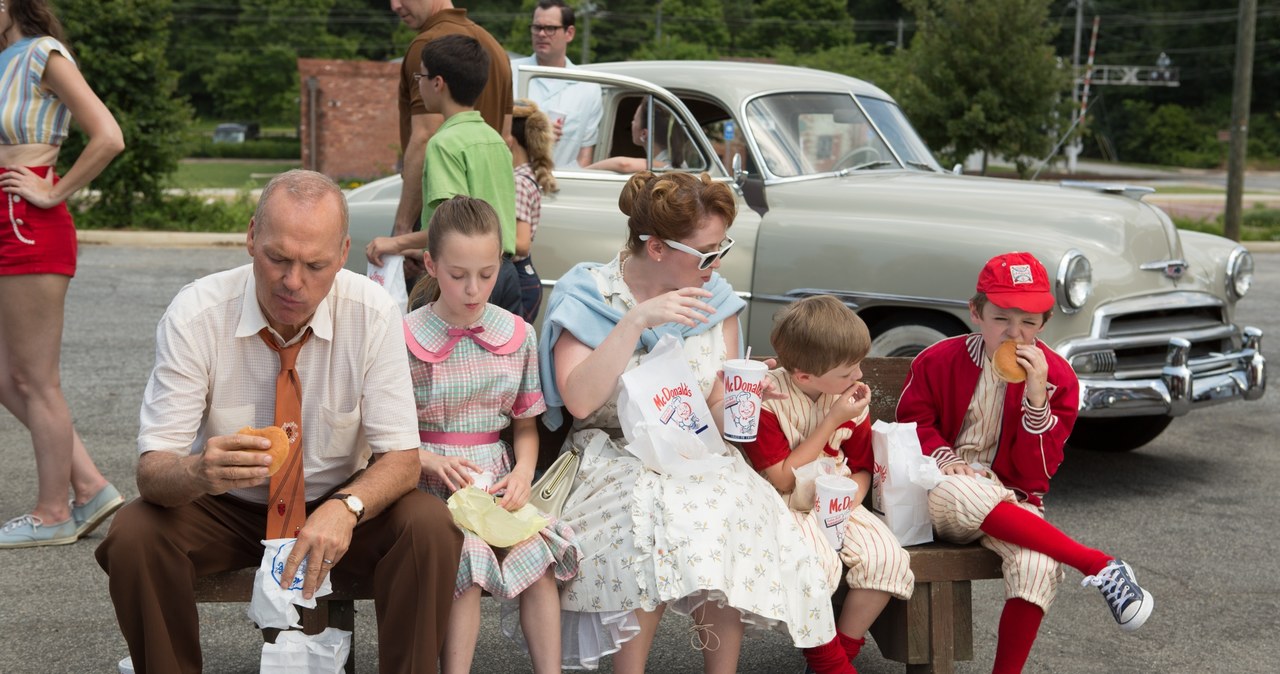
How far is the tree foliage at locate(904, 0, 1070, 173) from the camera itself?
78.3 ft

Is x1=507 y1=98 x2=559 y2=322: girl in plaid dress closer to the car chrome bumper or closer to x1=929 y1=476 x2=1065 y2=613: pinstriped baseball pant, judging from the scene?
x1=929 y1=476 x2=1065 y2=613: pinstriped baseball pant

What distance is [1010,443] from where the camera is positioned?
3713 millimetres

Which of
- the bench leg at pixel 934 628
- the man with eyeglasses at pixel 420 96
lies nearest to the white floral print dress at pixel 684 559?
the bench leg at pixel 934 628

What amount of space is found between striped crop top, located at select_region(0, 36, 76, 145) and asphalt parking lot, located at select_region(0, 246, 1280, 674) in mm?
1562

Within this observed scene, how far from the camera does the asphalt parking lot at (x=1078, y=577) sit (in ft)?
13.1

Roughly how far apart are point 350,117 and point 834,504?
3347 centimetres

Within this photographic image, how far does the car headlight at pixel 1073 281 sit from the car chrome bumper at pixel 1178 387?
0.35 metres

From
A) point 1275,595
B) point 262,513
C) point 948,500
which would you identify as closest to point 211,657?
point 262,513

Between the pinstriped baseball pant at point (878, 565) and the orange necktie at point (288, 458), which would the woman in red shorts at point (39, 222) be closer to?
the orange necktie at point (288, 458)

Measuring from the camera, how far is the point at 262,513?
3.12m

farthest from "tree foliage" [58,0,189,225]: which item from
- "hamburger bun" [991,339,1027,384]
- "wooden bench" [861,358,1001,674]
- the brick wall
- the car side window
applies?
the brick wall

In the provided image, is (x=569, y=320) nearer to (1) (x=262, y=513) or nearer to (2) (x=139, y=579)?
(1) (x=262, y=513)

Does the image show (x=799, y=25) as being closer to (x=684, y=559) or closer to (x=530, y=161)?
(x=530, y=161)

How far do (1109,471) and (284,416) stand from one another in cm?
482
